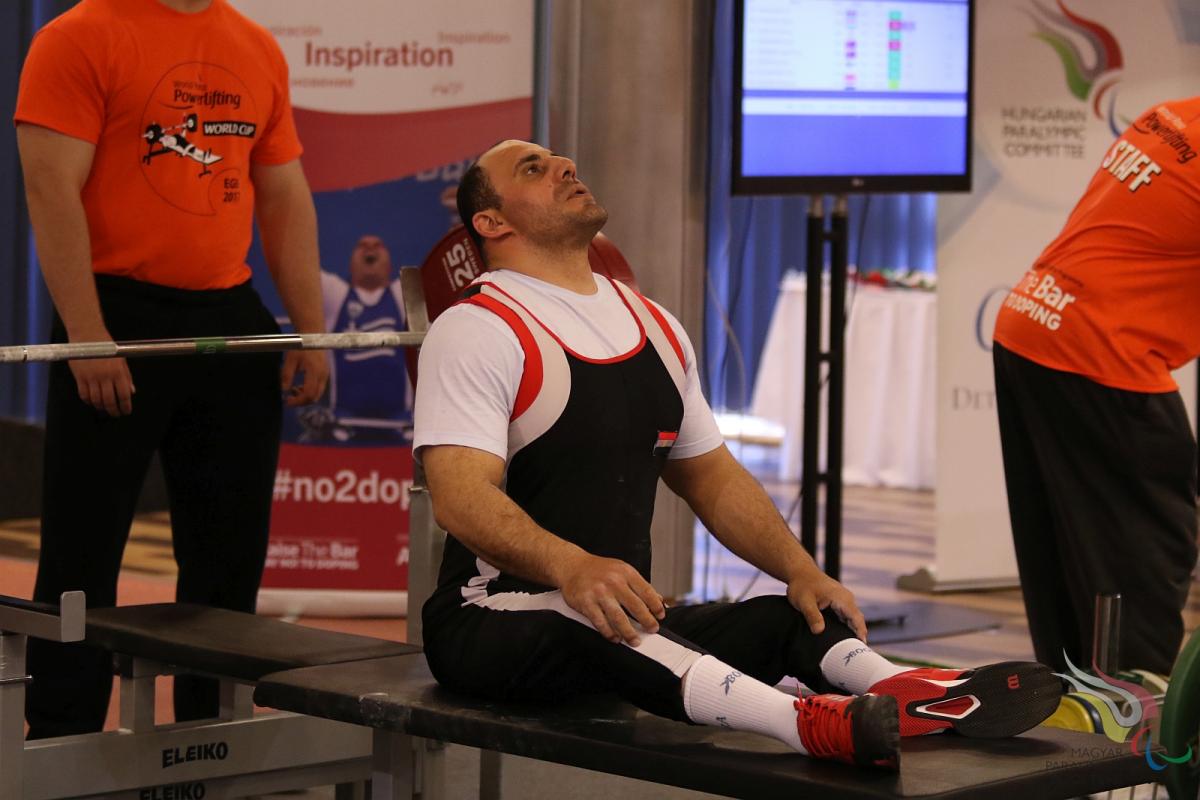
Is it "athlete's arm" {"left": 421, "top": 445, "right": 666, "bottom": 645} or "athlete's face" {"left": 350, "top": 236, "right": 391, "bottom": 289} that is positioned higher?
"athlete's face" {"left": 350, "top": 236, "right": 391, "bottom": 289}

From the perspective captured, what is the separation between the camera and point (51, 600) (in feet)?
8.59

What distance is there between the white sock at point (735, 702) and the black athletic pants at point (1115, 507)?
1.27 meters

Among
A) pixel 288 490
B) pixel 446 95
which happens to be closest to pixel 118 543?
pixel 288 490

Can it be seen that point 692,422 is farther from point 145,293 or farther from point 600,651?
point 145,293

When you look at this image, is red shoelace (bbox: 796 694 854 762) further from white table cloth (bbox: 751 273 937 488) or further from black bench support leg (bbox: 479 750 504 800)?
white table cloth (bbox: 751 273 937 488)

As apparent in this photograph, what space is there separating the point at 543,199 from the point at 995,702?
897mm

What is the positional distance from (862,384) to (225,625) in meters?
5.81

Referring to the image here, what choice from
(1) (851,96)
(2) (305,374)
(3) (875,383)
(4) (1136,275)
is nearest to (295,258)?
(2) (305,374)

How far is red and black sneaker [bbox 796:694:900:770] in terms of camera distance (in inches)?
63.3

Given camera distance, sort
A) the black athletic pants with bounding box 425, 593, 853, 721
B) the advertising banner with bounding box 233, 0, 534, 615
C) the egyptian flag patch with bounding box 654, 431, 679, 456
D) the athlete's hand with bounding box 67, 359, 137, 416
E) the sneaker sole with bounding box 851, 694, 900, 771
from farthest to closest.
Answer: the advertising banner with bounding box 233, 0, 534, 615
the athlete's hand with bounding box 67, 359, 137, 416
the egyptian flag patch with bounding box 654, 431, 679, 456
the black athletic pants with bounding box 425, 593, 853, 721
the sneaker sole with bounding box 851, 694, 900, 771

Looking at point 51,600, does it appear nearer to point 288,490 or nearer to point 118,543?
point 118,543

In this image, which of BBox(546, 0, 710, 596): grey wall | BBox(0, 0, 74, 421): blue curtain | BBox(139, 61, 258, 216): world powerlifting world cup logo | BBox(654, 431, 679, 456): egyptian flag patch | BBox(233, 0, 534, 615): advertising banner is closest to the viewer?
BBox(654, 431, 679, 456): egyptian flag patch

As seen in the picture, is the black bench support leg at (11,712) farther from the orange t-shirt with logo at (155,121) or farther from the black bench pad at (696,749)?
the orange t-shirt with logo at (155,121)

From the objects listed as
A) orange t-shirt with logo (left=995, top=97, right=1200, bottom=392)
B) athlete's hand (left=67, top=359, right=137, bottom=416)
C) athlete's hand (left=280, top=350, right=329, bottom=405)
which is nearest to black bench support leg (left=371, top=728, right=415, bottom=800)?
athlete's hand (left=67, top=359, right=137, bottom=416)
